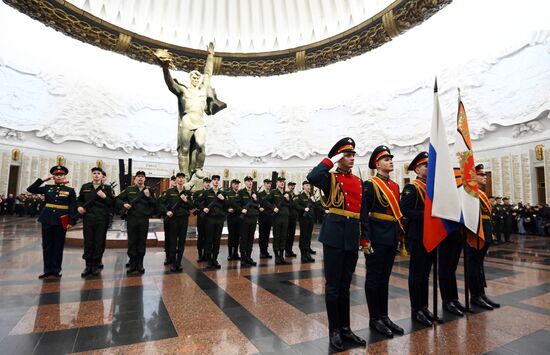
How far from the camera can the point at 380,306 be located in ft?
8.05

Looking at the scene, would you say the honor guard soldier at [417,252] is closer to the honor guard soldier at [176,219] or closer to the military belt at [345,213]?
the military belt at [345,213]

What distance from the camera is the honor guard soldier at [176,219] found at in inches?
173

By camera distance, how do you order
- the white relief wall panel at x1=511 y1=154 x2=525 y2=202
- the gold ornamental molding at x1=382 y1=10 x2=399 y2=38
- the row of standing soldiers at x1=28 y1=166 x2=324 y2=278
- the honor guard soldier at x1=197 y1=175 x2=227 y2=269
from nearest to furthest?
the row of standing soldiers at x1=28 y1=166 x2=324 y2=278
the honor guard soldier at x1=197 y1=175 x2=227 y2=269
the white relief wall panel at x1=511 y1=154 x2=525 y2=202
the gold ornamental molding at x1=382 y1=10 x2=399 y2=38

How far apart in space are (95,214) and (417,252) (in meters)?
4.09

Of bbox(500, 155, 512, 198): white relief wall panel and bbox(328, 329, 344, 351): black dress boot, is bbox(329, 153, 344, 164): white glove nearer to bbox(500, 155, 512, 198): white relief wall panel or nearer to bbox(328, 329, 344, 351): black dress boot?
bbox(328, 329, 344, 351): black dress boot

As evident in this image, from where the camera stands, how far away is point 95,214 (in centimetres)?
420

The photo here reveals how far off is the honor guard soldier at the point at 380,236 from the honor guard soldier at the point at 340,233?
17 centimetres

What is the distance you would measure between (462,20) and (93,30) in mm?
17081

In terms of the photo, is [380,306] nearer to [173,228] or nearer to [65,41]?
[173,228]

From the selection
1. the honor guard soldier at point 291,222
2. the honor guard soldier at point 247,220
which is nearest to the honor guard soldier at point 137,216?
the honor guard soldier at point 247,220

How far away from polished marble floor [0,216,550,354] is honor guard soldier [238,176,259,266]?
54 cm

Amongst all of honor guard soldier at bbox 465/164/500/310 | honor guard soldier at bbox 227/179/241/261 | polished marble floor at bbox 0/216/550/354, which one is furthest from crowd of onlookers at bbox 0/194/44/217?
honor guard soldier at bbox 465/164/500/310

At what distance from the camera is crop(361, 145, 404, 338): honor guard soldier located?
7.82 feet

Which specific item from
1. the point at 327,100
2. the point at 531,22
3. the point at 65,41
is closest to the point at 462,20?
the point at 531,22
